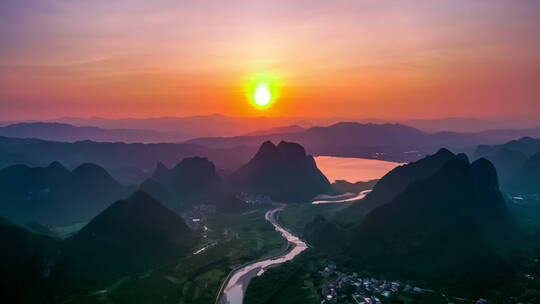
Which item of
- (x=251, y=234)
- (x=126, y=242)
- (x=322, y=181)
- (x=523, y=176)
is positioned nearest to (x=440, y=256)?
(x=251, y=234)

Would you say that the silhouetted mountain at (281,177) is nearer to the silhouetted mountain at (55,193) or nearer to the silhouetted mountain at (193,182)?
the silhouetted mountain at (193,182)

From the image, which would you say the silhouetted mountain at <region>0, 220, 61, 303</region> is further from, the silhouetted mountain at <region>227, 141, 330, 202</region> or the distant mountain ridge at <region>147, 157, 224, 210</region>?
the silhouetted mountain at <region>227, 141, 330, 202</region>

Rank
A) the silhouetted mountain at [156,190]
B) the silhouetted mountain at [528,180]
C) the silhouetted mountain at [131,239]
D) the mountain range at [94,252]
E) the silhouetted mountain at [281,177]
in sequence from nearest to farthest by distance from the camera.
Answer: the mountain range at [94,252], the silhouetted mountain at [131,239], the silhouetted mountain at [156,190], the silhouetted mountain at [528,180], the silhouetted mountain at [281,177]

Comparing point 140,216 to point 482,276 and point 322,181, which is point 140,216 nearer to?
point 482,276

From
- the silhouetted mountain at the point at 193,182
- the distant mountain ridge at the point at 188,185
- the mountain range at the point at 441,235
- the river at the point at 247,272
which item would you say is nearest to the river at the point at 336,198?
the distant mountain ridge at the point at 188,185

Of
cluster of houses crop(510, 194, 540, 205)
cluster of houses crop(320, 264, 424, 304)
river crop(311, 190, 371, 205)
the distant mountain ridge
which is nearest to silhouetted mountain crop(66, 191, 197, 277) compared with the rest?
cluster of houses crop(320, 264, 424, 304)
